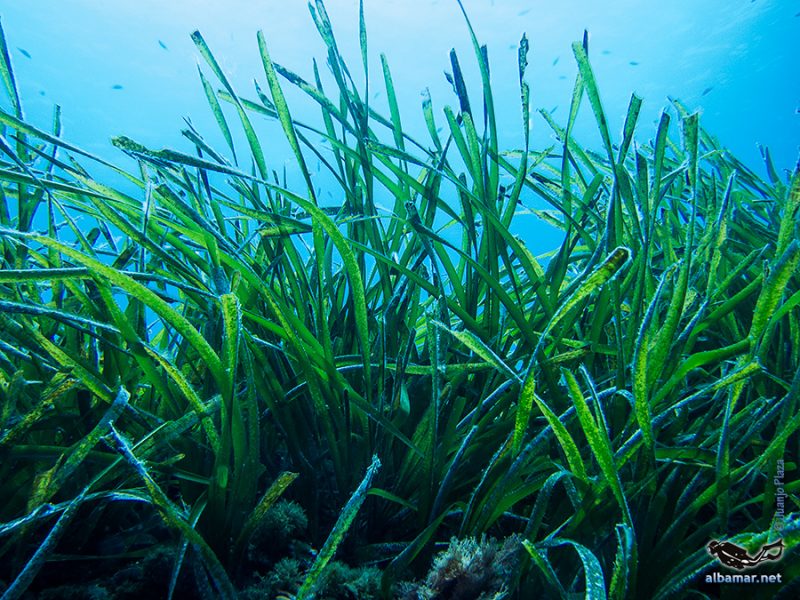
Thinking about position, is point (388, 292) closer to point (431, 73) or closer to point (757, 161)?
point (431, 73)

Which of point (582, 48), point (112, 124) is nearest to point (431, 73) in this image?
point (112, 124)

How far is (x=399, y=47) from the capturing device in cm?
3631

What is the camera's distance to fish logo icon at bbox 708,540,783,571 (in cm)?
79

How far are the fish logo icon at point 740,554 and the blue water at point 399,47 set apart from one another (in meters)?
31.1

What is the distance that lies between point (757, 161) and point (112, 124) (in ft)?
322

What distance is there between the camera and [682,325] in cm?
137

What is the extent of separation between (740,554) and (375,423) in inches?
31.2

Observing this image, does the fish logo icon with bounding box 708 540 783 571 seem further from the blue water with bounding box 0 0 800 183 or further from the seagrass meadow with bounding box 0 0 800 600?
the blue water with bounding box 0 0 800 183
